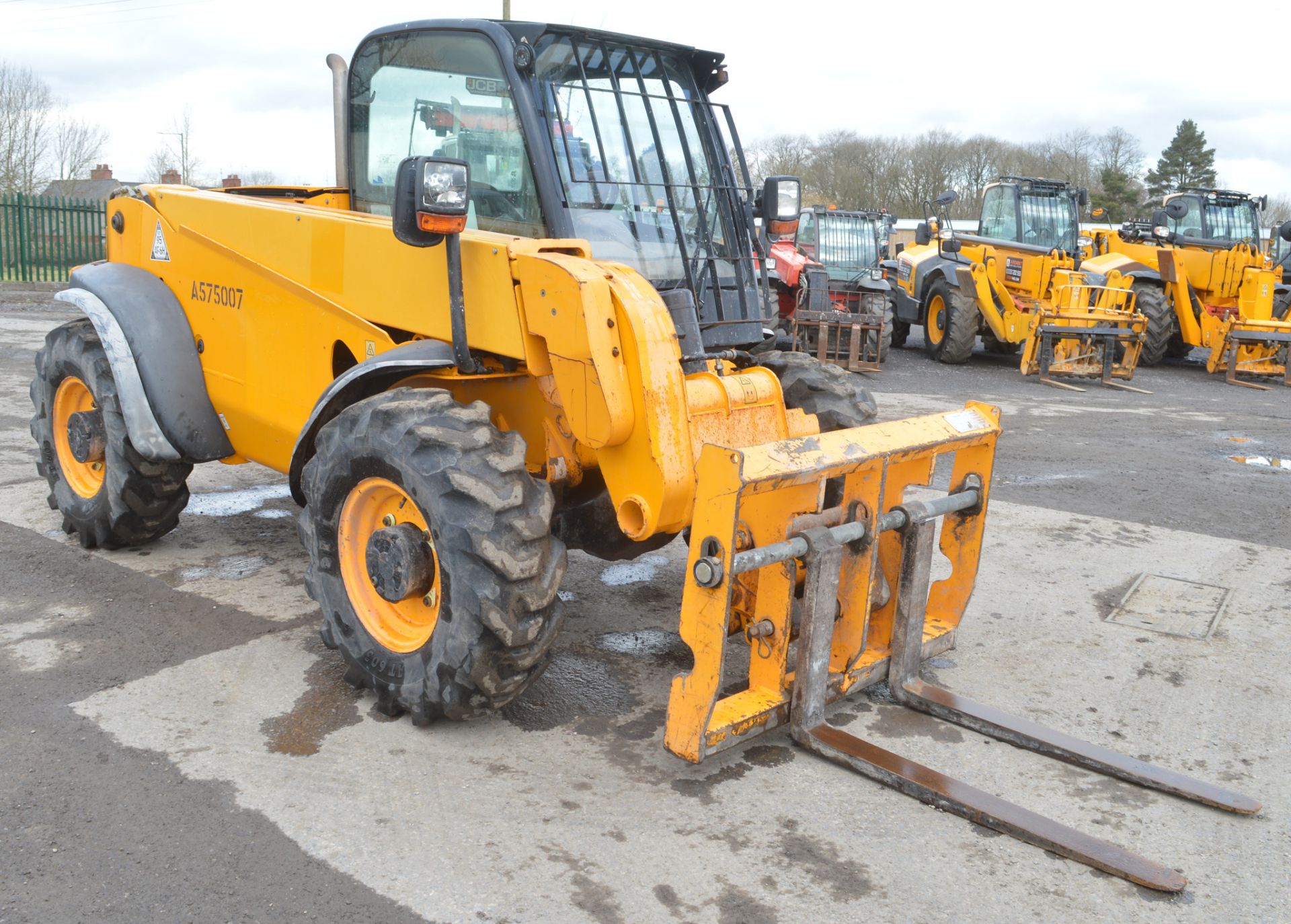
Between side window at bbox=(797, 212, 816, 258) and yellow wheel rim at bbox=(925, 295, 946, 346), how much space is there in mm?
4167

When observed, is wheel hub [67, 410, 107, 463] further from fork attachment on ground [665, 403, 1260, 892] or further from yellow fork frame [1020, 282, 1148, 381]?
yellow fork frame [1020, 282, 1148, 381]

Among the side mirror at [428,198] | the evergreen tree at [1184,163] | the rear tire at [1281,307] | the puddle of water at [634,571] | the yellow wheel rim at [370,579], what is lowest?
the puddle of water at [634,571]

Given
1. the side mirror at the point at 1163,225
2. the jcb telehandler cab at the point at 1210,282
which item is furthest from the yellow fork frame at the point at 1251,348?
the side mirror at the point at 1163,225

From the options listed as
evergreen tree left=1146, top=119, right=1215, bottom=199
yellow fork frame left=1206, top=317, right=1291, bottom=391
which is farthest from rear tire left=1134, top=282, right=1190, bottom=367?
evergreen tree left=1146, top=119, right=1215, bottom=199

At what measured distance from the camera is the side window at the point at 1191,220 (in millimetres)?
17266

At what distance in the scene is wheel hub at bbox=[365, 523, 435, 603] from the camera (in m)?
3.90

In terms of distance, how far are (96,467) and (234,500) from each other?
1.20 meters

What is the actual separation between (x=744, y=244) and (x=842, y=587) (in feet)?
5.32

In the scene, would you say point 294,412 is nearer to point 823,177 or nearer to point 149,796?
point 149,796

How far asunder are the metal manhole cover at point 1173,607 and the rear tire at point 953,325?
32.4ft

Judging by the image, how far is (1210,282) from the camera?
16.2 m

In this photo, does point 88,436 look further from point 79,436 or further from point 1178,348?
point 1178,348

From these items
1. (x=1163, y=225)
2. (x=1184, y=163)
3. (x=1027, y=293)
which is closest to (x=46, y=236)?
(x=1027, y=293)

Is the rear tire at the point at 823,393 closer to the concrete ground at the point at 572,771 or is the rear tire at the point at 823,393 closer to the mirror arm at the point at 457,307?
the concrete ground at the point at 572,771
